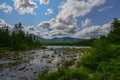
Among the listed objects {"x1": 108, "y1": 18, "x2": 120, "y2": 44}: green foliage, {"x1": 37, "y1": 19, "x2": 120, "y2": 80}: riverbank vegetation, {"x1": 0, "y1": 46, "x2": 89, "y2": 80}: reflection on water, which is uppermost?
{"x1": 108, "y1": 18, "x2": 120, "y2": 44}: green foliage

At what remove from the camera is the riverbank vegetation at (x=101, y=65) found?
68.4 ft

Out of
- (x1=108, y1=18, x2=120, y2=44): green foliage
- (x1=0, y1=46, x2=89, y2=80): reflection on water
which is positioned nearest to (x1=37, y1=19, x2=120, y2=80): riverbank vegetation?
(x1=108, y1=18, x2=120, y2=44): green foliage

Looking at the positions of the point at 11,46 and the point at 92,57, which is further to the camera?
the point at 11,46

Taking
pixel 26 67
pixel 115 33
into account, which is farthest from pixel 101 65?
pixel 26 67

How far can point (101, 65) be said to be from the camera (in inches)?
1045

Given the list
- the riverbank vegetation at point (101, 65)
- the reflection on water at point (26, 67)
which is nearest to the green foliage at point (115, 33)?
the riverbank vegetation at point (101, 65)

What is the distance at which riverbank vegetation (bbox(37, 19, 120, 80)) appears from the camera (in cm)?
2086

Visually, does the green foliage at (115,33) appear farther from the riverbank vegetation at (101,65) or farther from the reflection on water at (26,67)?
the reflection on water at (26,67)

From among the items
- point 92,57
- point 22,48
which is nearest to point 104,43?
point 92,57

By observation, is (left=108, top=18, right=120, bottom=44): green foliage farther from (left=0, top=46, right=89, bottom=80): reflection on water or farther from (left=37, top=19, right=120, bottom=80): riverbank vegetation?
(left=0, top=46, right=89, bottom=80): reflection on water

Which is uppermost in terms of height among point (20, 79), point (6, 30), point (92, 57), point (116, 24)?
point (6, 30)

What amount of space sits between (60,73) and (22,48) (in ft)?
339

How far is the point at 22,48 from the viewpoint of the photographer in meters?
124

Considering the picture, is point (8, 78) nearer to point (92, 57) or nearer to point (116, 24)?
point (92, 57)
